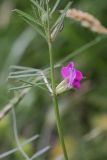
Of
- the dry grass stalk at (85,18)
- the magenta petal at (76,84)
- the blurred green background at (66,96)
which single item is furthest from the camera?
the blurred green background at (66,96)

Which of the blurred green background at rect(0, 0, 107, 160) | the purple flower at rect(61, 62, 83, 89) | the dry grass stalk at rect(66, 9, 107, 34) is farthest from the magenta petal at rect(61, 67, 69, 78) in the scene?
the blurred green background at rect(0, 0, 107, 160)

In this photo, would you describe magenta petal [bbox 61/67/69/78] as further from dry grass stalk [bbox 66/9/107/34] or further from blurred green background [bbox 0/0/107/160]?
blurred green background [bbox 0/0/107/160]

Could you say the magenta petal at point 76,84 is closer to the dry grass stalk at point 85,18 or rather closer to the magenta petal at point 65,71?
the magenta petal at point 65,71

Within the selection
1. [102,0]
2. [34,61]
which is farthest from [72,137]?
[102,0]

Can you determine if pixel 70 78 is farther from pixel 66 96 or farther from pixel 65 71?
pixel 66 96

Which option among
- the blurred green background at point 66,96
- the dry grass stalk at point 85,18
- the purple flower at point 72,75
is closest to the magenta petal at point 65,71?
the purple flower at point 72,75

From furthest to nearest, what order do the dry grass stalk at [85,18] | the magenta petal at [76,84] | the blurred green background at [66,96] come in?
the blurred green background at [66,96] < the dry grass stalk at [85,18] < the magenta petal at [76,84]

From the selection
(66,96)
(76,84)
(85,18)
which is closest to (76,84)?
(76,84)

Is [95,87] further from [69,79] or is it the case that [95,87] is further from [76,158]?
[69,79]
